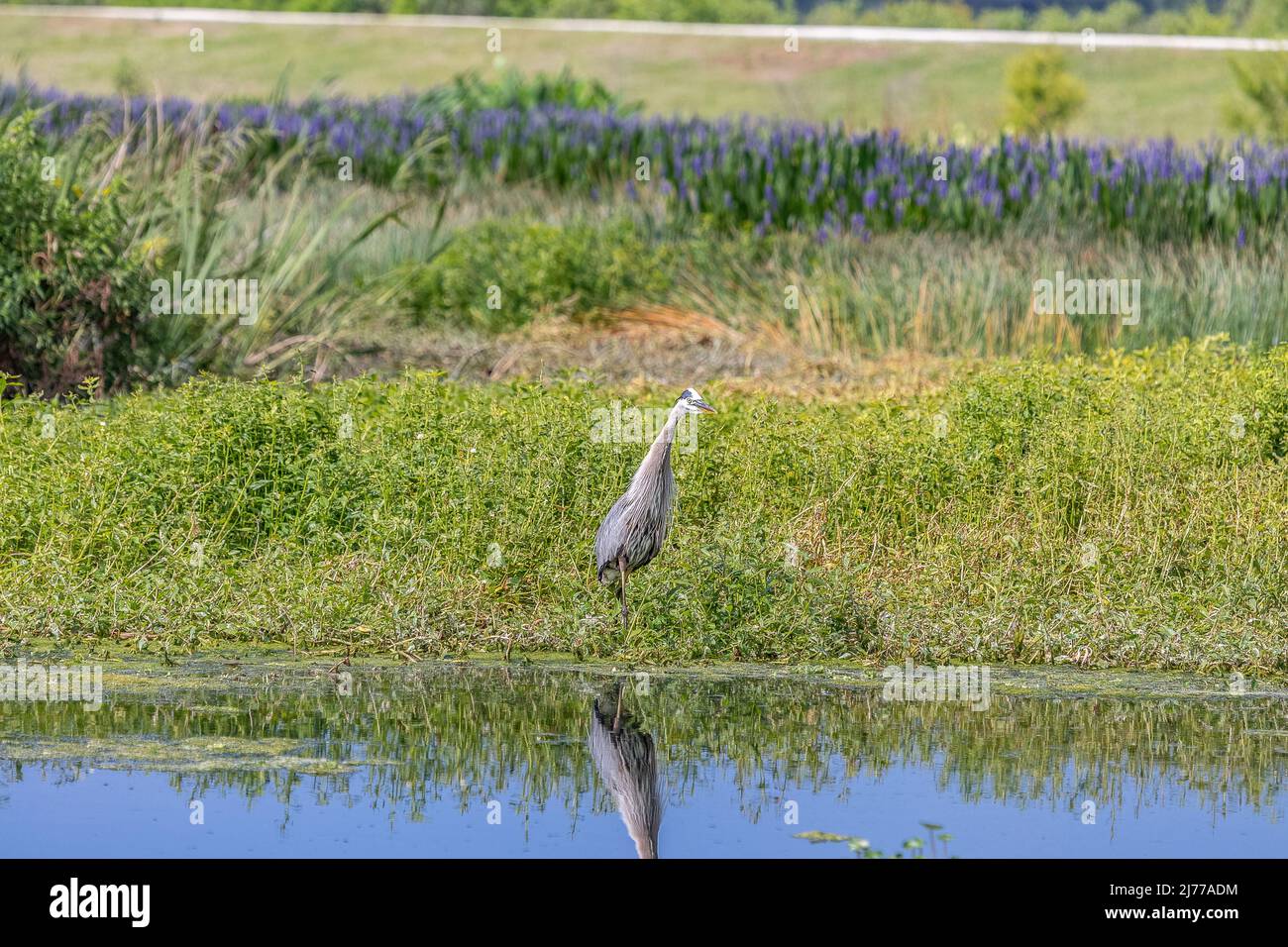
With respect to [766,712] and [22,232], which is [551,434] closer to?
[766,712]

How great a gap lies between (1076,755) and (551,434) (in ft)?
10.9

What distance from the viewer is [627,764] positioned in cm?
636

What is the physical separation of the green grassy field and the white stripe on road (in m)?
0.37

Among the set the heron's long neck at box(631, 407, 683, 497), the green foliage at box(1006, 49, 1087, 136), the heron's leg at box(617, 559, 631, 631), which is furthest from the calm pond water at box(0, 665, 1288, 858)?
the green foliage at box(1006, 49, 1087, 136)

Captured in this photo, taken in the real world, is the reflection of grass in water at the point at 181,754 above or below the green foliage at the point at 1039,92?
below

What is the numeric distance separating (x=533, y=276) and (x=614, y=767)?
30.4 ft

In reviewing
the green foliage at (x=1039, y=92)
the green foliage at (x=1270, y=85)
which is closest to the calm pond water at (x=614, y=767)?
the green foliage at (x=1270, y=85)

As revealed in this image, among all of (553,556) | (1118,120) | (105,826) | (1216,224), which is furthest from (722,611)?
(1118,120)

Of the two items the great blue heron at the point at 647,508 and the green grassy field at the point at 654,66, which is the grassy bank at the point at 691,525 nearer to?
the great blue heron at the point at 647,508

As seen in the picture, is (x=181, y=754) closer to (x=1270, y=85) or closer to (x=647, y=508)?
(x=647, y=508)

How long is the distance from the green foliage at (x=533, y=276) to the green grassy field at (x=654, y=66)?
28940 millimetres

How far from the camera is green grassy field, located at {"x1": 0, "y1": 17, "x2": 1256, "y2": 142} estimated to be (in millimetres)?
46031

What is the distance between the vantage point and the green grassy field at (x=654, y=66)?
46031 millimetres

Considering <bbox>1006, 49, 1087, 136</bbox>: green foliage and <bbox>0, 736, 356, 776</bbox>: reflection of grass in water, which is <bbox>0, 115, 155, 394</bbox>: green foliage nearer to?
<bbox>0, 736, 356, 776</bbox>: reflection of grass in water
